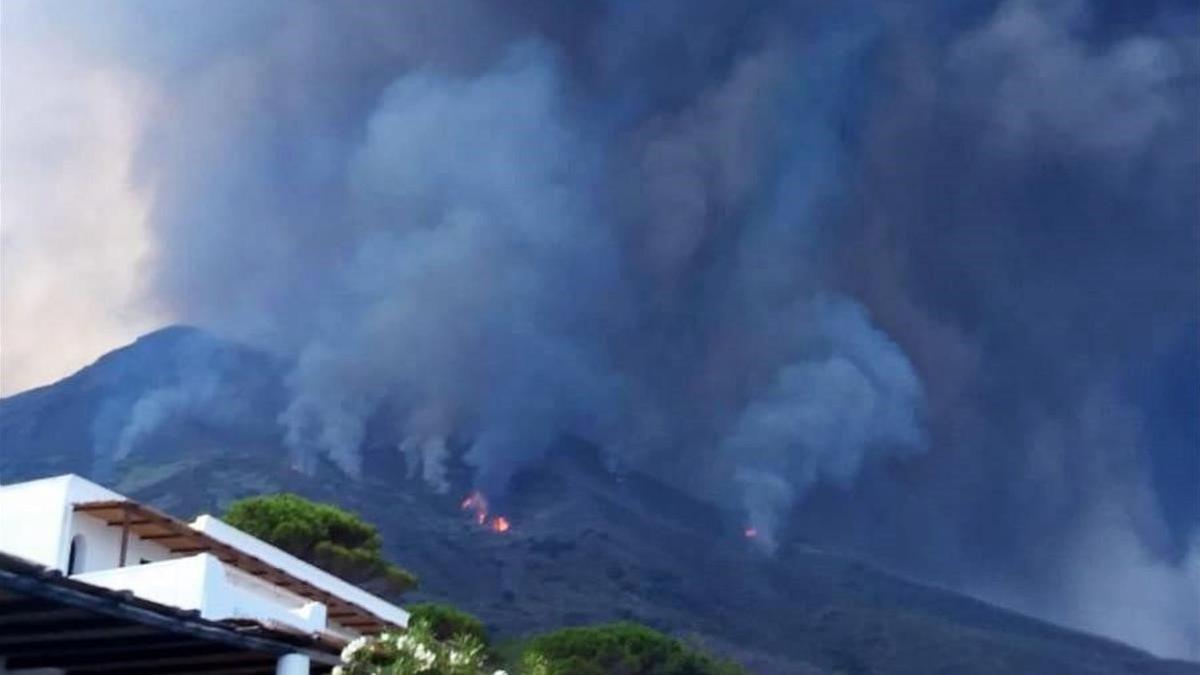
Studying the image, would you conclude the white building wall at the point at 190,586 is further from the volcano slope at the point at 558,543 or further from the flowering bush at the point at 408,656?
the volcano slope at the point at 558,543

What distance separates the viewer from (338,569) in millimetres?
45438

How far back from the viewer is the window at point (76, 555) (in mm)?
23328

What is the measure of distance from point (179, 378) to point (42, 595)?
185894 mm

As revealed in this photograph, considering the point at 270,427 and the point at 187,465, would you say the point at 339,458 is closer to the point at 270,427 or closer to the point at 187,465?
the point at 270,427

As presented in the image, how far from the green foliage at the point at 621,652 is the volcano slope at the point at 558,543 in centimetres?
5184

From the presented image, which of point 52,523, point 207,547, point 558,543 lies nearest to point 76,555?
point 52,523

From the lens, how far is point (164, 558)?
25.9m

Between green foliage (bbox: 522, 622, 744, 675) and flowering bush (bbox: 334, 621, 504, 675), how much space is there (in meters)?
33.4

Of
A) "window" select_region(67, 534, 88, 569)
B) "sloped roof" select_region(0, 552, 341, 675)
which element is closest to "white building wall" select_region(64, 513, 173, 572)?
"window" select_region(67, 534, 88, 569)

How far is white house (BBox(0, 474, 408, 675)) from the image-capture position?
1934 centimetres

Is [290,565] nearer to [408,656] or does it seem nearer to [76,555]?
[76,555]

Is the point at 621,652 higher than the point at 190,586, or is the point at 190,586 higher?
the point at 621,652

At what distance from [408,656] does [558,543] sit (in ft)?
450

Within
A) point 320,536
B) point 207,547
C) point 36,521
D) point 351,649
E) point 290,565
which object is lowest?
point 351,649
